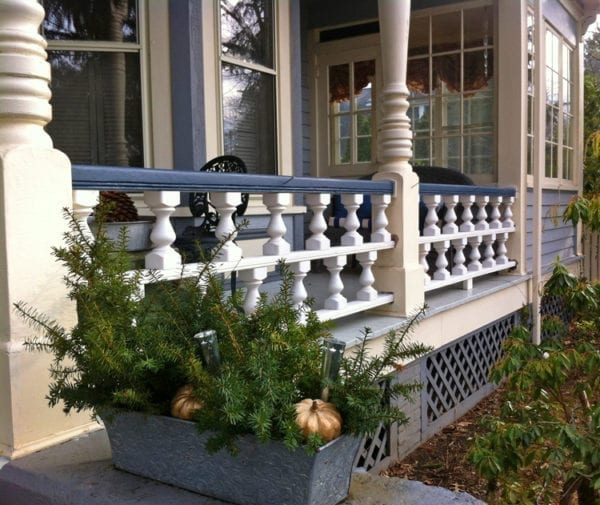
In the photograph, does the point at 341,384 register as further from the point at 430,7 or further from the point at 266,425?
the point at 430,7

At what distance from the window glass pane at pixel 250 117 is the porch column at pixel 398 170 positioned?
1.24 m

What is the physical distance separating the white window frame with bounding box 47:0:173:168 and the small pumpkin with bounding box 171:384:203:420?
273cm

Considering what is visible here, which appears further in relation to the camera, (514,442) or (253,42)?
(253,42)

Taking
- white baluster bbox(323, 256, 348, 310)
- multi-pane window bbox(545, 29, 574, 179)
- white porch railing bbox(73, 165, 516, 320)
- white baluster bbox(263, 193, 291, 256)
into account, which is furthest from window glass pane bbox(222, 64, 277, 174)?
multi-pane window bbox(545, 29, 574, 179)

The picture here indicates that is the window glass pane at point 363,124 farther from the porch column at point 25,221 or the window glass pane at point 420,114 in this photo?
the porch column at point 25,221

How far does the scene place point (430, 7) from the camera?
21.3 feet

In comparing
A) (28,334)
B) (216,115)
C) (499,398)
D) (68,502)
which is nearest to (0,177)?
(28,334)

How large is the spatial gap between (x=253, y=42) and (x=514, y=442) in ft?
11.0

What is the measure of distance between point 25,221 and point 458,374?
364 centimetres

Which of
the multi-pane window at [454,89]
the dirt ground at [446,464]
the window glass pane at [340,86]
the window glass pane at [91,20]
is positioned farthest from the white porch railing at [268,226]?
the window glass pane at [340,86]

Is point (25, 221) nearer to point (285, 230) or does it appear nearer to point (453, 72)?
point (285, 230)

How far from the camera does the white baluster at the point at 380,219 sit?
3830 millimetres

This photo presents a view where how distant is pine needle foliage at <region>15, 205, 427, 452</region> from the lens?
4.92ft

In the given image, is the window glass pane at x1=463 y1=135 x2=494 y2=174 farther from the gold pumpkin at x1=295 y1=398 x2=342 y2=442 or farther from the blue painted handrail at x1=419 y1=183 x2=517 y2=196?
the gold pumpkin at x1=295 y1=398 x2=342 y2=442
